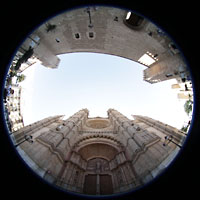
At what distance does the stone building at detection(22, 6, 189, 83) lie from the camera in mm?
10594

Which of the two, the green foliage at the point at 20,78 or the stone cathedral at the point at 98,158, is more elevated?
the green foliage at the point at 20,78

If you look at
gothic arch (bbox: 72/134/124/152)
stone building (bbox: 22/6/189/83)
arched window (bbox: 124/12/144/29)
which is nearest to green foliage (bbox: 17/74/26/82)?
stone building (bbox: 22/6/189/83)

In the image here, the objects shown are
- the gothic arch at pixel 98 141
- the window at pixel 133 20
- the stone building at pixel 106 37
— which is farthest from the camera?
the gothic arch at pixel 98 141

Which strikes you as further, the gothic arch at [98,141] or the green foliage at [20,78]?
the gothic arch at [98,141]

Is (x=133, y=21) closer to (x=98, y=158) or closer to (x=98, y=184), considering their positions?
(x=98, y=184)

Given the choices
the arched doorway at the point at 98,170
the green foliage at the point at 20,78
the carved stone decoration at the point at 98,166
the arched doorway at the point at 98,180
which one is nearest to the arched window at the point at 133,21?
the green foliage at the point at 20,78

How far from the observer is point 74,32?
1391 centimetres

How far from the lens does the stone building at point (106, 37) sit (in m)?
10.6

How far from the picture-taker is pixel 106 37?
14938 millimetres

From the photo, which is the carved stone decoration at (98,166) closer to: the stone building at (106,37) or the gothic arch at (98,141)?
the gothic arch at (98,141)

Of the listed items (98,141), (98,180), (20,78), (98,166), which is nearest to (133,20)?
(20,78)

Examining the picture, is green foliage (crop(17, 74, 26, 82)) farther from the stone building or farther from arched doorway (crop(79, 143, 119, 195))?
arched doorway (crop(79, 143, 119, 195))

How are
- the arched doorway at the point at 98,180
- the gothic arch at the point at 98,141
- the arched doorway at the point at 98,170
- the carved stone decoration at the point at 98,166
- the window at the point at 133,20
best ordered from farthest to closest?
the gothic arch at the point at 98,141 → the carved stone decoration at the point at 98,166 → the arched doorway at the point at 98,170 → the arched doorway at the point at 98,180 → the window at the point at 133,20

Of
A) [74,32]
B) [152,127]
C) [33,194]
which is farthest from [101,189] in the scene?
[74,32]
